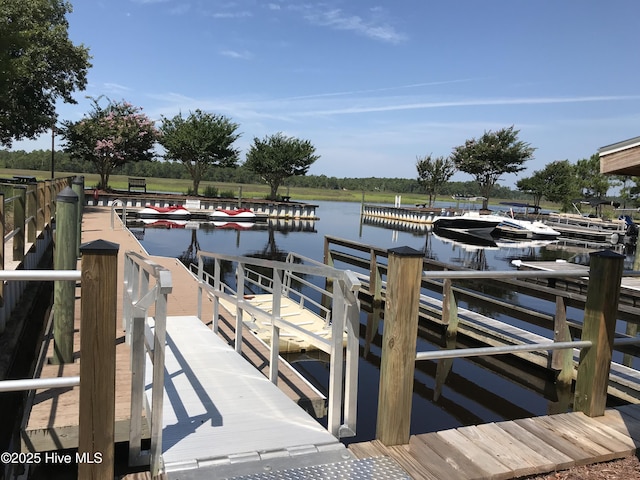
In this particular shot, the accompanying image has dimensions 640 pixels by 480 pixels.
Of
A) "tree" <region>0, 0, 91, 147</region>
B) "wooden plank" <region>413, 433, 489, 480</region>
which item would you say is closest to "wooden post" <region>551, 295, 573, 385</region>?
"wooden plank" <region>413, 433, 489, 480</region>

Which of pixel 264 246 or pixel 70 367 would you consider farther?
pixel 264 246

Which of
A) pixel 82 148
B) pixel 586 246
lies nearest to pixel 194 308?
pixel 586 246

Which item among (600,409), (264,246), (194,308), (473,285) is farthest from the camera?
(264,246)

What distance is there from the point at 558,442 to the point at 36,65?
101 feet

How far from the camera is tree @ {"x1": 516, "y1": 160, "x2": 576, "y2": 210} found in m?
61.4

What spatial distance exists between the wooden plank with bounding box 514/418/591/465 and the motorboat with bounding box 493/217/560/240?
35320 millimetres

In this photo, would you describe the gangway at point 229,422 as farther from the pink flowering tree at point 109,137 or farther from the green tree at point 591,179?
the green tree at point 591,179

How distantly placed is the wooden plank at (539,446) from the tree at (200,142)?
42.2 m

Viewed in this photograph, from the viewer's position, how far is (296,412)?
148 inches

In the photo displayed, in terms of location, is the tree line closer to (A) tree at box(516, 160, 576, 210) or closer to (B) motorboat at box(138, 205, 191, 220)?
(A) tree at box(516, 160, 576, 210)

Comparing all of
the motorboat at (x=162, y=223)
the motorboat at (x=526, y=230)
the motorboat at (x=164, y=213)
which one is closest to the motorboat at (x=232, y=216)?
the motorboat at (x=164, y=213)

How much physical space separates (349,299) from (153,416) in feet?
4.19

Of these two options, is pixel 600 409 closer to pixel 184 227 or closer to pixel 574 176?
pixel 184 227

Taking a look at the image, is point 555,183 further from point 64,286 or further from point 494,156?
point 64,286
